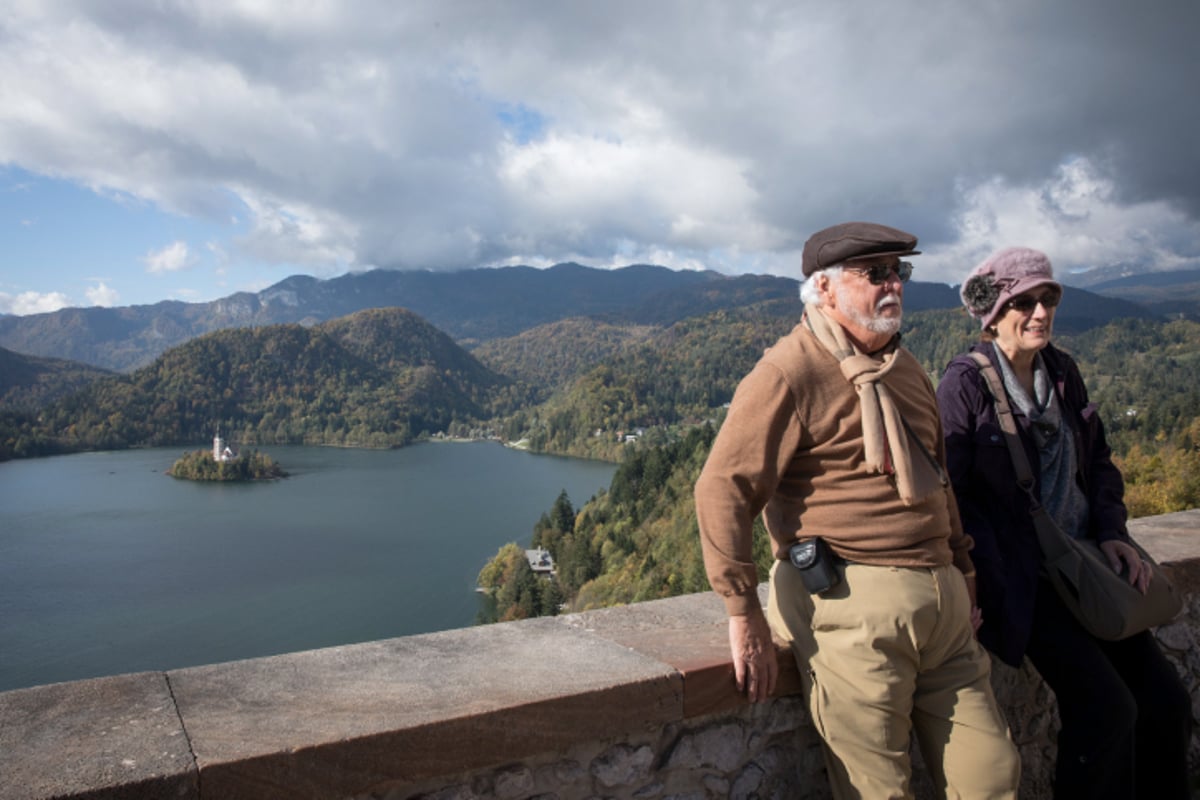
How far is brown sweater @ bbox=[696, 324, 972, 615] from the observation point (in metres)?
1.67

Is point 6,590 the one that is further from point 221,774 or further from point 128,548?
point 221,774

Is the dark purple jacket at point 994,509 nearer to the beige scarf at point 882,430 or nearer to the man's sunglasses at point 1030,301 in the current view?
the man's sunglasses at point 1030,301

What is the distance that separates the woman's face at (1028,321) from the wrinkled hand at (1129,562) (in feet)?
1.86

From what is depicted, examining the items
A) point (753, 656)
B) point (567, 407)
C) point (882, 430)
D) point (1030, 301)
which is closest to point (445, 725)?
point (753, 656)

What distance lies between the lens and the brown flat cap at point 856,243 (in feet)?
5.93

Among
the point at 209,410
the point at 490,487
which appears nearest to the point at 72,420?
the point at 209,410

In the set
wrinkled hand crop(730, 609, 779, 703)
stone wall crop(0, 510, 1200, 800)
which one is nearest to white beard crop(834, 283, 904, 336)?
wrinkled hand crop(730, 609, 779, 703)

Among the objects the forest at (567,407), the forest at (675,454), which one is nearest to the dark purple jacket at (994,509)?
the forest at (675,454)

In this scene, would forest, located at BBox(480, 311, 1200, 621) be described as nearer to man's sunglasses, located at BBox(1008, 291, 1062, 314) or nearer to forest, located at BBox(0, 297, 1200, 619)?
forest, located at BBox(0, 297, 1200, 619)

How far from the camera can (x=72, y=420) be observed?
92.7 meters

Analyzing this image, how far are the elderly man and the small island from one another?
76543 mm

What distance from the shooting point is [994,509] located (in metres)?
2.09

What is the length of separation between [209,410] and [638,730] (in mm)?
118601

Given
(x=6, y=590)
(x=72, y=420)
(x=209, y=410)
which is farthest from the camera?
(x=209, y=410)
